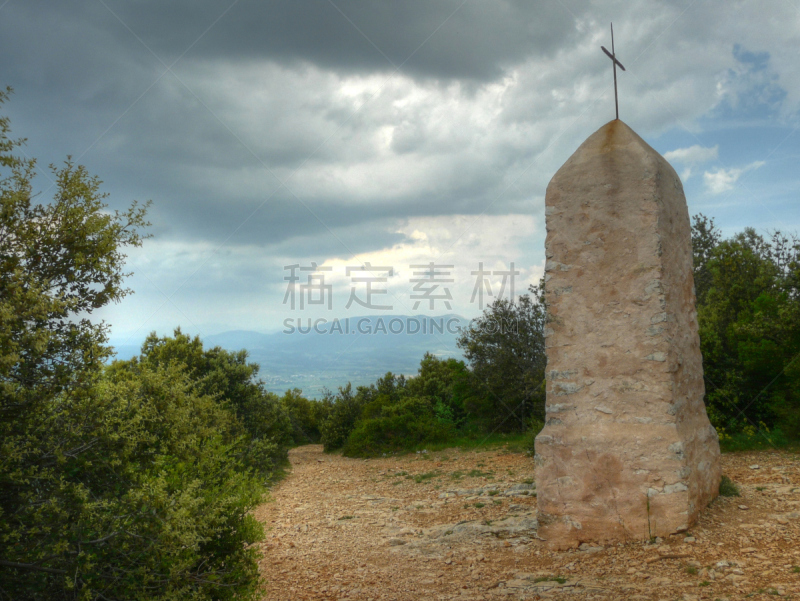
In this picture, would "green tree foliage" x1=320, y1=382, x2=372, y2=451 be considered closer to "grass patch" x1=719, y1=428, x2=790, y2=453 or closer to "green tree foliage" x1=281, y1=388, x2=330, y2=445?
"green tree foliage" x1=281, y1=388, x2=330, y2=445

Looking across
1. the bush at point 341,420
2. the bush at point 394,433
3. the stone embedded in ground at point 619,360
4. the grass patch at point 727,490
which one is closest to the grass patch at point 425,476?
the bush at point 394,433

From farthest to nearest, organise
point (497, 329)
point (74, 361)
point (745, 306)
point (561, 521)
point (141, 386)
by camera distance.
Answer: point (497, 329) < point (745, 306) < point (561, 521) < point (141, 386) < point (74, 361)

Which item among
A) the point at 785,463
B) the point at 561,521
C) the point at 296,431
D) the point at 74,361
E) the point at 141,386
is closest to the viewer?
the point at 74,361

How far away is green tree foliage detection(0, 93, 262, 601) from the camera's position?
309 cm

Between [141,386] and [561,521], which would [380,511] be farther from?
[141,386]

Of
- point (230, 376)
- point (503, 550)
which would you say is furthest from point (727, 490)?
point (230, 376)

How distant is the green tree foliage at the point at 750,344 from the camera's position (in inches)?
399

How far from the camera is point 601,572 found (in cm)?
489

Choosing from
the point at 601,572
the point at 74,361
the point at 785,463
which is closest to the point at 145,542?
the point at 74,361

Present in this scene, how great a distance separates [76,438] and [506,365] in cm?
1364

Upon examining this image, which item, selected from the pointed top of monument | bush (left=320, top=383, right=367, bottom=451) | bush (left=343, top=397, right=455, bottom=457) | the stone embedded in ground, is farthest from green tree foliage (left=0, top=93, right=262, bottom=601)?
bush (left=320, top=383, right=367, bottom=451)

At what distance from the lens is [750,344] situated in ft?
35.1

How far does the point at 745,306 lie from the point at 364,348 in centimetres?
5536

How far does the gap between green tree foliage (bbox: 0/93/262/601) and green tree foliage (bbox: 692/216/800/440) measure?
1043 centimetres
